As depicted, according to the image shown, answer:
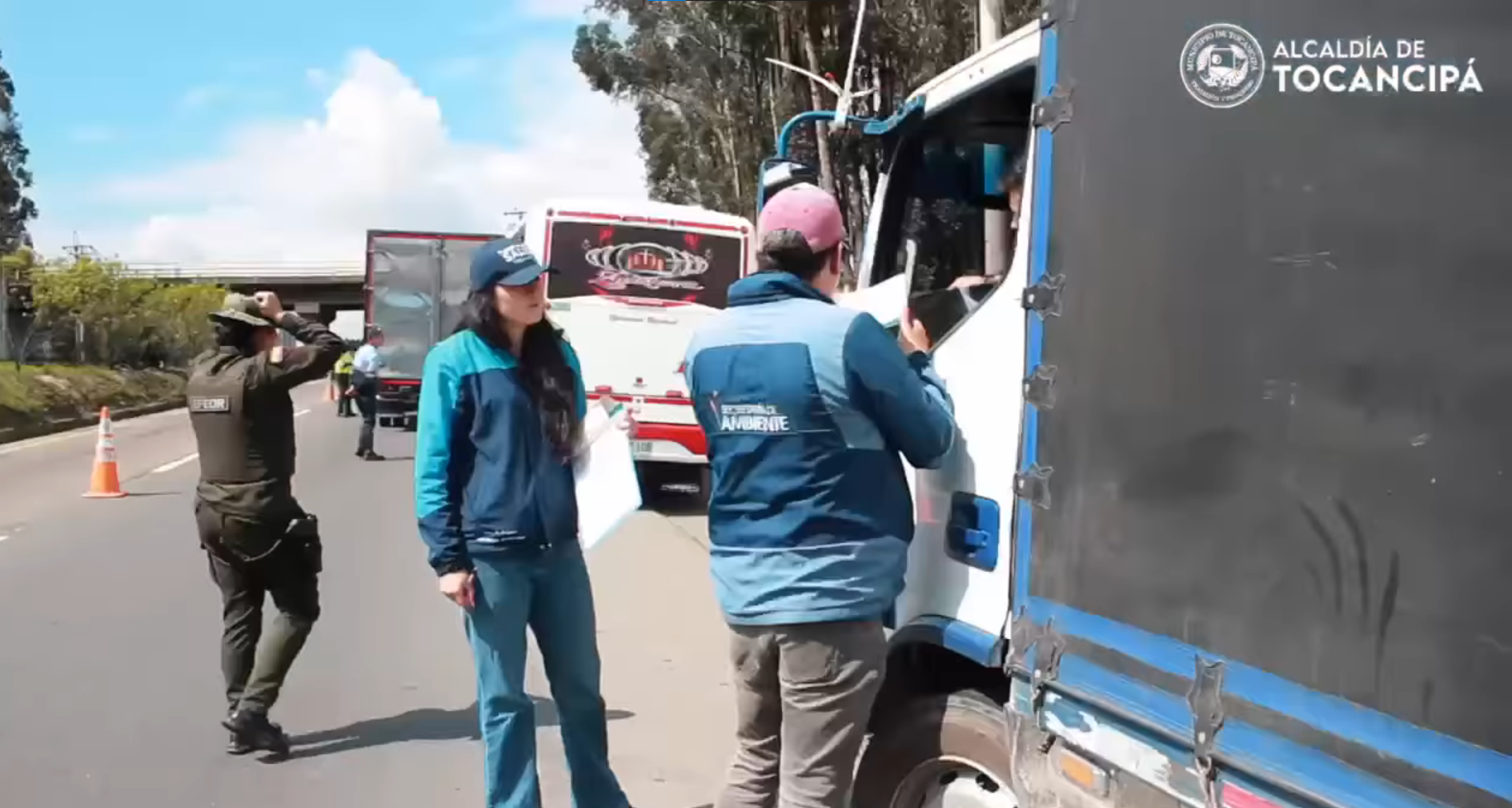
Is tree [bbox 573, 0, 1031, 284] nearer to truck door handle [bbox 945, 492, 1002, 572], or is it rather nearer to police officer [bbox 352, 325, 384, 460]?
police officer [bbox 352, 325, 384, 460]

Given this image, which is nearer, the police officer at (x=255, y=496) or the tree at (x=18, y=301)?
the police officer at (x=255, y=496)

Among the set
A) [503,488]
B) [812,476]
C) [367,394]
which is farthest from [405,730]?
[367,394]

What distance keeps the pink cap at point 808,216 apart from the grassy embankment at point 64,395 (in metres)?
23.8

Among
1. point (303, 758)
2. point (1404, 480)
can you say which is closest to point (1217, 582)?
point (1404, 480)

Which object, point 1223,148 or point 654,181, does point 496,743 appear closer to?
point 1223,148

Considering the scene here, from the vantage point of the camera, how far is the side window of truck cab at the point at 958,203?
3578 mm

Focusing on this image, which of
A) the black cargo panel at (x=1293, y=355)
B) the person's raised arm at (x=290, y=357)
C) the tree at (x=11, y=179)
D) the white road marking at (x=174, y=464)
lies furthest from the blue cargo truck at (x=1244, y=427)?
the tree at (x=11, y=179)

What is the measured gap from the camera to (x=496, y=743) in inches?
160

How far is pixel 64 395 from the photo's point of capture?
29.0m

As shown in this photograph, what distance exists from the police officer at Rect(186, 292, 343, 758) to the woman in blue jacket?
1.33 metres

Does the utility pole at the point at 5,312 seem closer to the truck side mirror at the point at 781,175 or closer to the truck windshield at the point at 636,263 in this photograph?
the truck windshield at the point at 636,263

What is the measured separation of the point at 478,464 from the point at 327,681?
3.00m

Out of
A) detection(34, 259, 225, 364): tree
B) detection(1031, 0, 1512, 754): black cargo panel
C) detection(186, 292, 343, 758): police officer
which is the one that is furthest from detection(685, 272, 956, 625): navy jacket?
detection(34, 259, 225, 364): tree

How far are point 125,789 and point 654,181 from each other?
4097 centimetres
